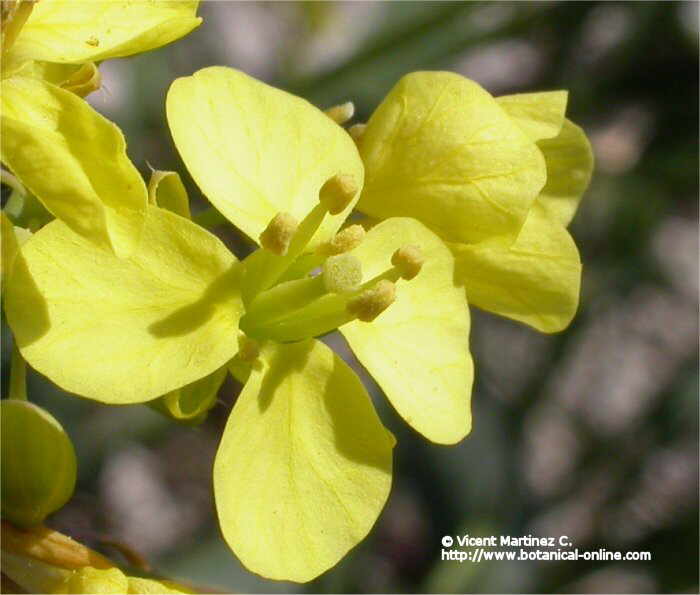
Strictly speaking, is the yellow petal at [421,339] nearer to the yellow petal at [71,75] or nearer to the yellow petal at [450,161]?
the yellow petal at [450,161]

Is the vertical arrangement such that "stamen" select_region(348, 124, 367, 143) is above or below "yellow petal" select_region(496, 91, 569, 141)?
above

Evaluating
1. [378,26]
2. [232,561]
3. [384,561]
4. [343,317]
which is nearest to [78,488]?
[232,561]

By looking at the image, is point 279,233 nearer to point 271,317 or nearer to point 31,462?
point 271,317

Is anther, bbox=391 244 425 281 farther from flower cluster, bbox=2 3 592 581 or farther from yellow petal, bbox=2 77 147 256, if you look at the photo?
yellow petal, bbox=2 77 147 256

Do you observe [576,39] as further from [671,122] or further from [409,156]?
[409,156]

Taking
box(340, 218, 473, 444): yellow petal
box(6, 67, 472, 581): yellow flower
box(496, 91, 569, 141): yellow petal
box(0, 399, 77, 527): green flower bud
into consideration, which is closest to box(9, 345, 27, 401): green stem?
box(0, 399, 77, 527): green flower bud
